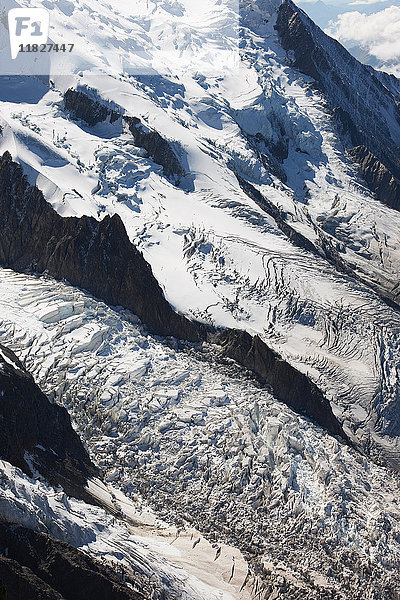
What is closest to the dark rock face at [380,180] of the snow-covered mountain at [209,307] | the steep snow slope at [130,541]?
the snow-covered mountain at [209,307]

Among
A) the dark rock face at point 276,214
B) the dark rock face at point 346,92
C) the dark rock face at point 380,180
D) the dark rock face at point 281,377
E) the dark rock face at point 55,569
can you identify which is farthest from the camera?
the dark rock face at point 346,92

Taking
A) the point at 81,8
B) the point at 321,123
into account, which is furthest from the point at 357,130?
the point at 81,8

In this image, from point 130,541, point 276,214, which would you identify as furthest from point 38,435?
point 276,214

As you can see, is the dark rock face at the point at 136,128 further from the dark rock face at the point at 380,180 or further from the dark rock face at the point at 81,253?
the dark rock face at the point at 380,180

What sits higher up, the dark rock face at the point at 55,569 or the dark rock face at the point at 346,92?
→ the dark rock face at the point at 346,92

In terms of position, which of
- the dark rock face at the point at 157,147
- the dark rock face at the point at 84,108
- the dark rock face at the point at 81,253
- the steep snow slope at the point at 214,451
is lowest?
→ the steep snow slope at the point at 214,451

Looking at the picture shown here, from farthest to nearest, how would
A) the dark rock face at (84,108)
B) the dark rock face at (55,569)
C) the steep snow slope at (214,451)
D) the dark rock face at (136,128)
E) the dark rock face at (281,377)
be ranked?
1. the dark rock face at (84,108)
2. the dark rock face at (136,128)
3. the dark rock face at (281,377)
4. the steep snow slope at (214,451)
5. the dark rock face at (55,569)

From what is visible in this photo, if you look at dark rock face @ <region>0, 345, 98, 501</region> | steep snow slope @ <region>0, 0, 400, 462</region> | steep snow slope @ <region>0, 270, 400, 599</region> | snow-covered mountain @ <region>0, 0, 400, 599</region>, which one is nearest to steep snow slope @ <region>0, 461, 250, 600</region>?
snow-covered mountain @ <region>0, 0, 400, 599</region>

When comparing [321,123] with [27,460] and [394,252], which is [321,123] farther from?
[27,460]
